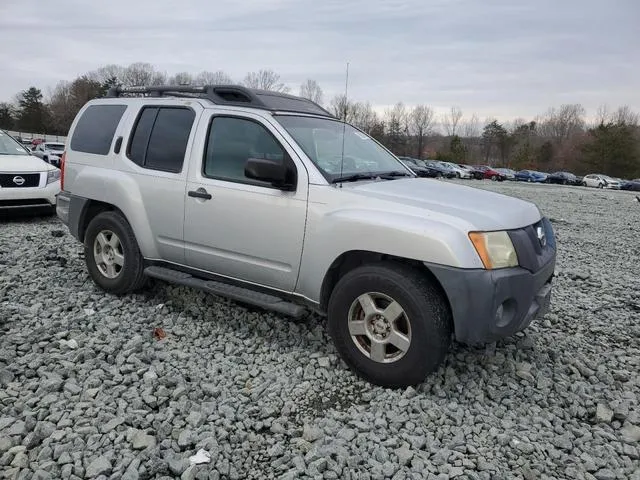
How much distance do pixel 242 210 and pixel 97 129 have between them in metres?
2.34

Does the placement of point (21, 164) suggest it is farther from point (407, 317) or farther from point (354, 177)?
point (407, 317)

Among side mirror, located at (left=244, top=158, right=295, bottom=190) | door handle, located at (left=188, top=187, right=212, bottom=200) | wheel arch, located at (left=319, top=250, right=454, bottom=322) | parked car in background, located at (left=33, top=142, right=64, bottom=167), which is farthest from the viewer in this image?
parked car in background, located at (left=33, top=142, right=64, bottom=167)

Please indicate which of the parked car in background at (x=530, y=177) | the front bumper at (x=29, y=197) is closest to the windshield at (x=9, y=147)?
the front bumper at (x=29, y=197)

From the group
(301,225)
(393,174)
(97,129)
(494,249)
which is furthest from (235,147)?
(494,249)

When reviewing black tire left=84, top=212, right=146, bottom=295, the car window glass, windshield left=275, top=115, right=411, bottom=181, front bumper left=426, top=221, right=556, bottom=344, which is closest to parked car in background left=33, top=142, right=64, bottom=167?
black tire left=84, top=212, right=146, bottom=295

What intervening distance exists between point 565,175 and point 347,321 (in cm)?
5567

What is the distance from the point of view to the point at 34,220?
30.2 feet

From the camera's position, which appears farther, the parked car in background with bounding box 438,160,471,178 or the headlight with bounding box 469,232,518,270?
the parked car in background with bounding box 438,160,471,178

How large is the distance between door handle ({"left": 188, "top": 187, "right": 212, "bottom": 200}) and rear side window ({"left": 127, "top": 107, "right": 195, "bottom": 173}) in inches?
12.1

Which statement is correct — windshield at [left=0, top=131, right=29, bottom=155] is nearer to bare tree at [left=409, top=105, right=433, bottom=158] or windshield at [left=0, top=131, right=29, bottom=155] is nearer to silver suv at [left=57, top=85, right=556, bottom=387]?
silver suv at [left=57, top=85, right=556, bottom=387]

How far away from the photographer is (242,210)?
409 cm

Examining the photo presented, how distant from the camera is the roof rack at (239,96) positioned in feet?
14.5

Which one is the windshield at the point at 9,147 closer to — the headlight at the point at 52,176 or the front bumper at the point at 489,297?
the headlight at the point at 52,176

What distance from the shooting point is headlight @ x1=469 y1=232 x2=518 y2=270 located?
3.21 meters
